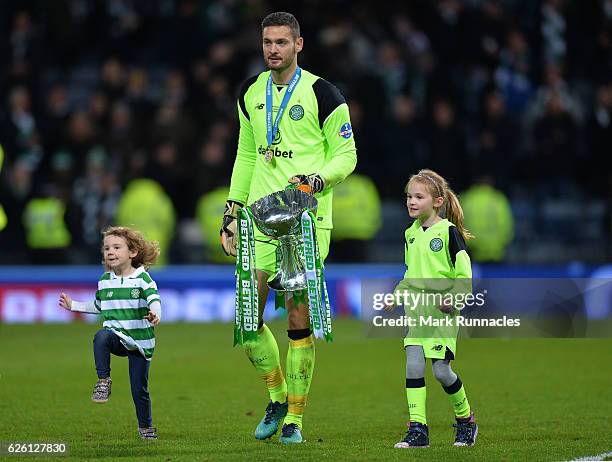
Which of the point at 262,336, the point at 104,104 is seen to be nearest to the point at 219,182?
the point at 104,104

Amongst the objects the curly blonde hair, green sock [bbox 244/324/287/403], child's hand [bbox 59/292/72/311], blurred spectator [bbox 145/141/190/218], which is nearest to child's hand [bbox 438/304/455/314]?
green sock [bbox 244/324/287/403]

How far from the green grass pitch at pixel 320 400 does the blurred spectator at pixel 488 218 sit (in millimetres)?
2282

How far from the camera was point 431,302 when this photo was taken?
25.3 feet

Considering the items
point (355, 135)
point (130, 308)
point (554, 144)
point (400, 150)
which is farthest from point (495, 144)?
point (130, 308)

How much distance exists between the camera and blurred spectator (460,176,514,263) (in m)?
18.1

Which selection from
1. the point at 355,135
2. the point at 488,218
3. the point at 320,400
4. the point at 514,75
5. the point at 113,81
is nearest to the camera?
the point at 320,400

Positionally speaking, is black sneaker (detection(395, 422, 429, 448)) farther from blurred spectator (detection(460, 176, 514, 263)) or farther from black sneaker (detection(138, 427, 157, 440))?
blurred spectator (detection(460, 176, 514, 263))

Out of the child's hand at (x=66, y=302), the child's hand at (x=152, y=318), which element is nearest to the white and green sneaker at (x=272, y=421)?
the child's hand at (x=152, y=318)

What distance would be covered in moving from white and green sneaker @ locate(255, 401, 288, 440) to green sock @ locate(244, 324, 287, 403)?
4 cm

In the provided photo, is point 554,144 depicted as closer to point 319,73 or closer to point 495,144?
point 495,144

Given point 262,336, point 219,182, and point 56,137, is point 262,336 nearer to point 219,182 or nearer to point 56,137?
point 219,182

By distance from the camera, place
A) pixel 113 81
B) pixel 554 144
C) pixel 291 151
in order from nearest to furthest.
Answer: pixel 291 151 < pixel 554 144 < pixel 113 81

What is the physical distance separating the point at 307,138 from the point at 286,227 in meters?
0.60

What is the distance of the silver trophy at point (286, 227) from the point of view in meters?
7.73
